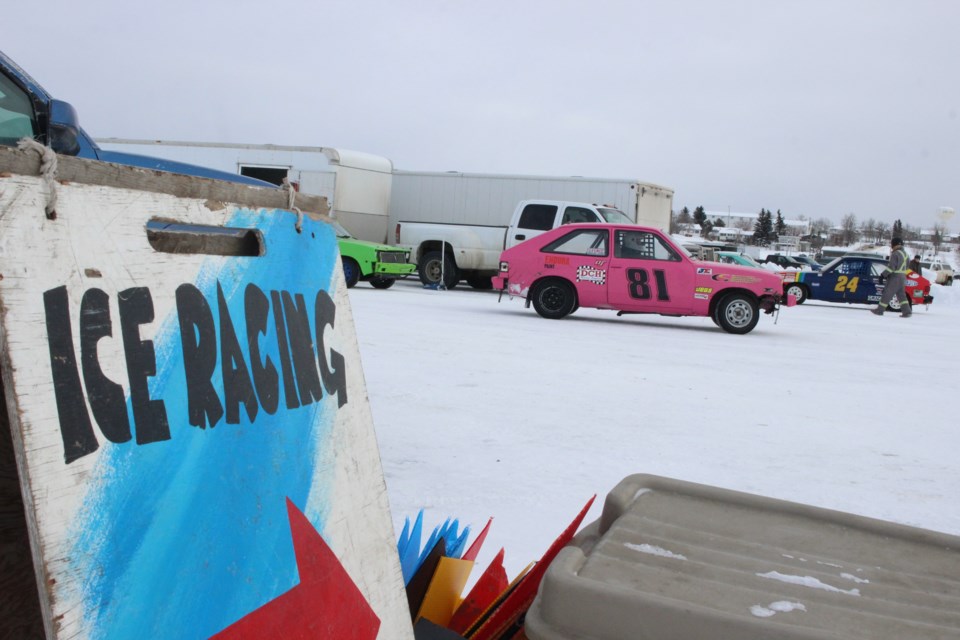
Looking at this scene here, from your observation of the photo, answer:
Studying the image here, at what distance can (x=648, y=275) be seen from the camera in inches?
467

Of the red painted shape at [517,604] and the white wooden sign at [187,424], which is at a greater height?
the white wooden sign at [187,424]

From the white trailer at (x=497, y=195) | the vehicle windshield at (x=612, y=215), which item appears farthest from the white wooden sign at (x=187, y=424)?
the white trailer at (x=497, y=195)

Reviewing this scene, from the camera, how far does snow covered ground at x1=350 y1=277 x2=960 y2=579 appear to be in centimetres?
385

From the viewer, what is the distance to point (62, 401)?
1.15 meters

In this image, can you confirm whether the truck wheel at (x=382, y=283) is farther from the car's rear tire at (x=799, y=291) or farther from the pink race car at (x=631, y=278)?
the car's rear tire at (x=799, y=291)

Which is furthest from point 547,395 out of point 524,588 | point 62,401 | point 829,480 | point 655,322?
point 655,322

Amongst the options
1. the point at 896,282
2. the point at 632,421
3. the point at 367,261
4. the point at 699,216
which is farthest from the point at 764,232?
the point at 632,421

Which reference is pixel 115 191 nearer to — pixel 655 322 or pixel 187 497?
pixel 187 497

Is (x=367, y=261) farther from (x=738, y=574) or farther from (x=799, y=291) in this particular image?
(x=738, y=574)

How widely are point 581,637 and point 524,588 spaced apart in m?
0.63

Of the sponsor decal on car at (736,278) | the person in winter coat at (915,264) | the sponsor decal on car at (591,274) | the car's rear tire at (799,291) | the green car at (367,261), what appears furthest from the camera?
the car's rear tire at (799,291)

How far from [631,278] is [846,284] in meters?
11.1

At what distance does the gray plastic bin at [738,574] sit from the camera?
122 cm

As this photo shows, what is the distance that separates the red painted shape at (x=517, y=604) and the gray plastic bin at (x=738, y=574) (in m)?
0.17
